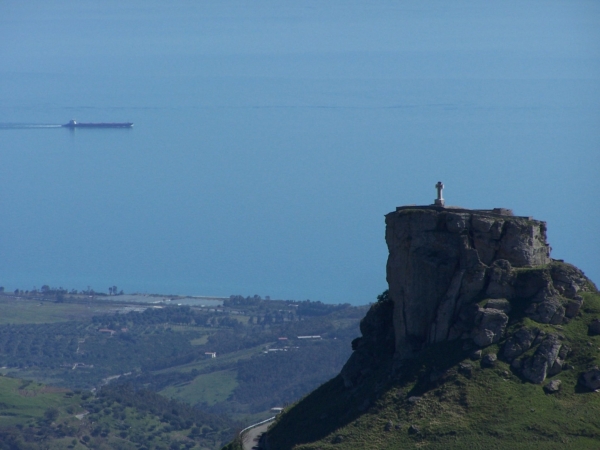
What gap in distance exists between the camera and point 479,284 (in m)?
55.5

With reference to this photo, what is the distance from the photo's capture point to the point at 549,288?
5538cm

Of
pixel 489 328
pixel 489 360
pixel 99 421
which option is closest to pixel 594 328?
pixel 489 328

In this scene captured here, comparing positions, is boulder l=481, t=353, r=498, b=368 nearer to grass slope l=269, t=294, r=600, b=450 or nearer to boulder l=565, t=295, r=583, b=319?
grass slope l=269, t=294, r=600, b=450

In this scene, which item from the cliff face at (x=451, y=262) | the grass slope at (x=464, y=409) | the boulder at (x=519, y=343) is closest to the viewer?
the grass slope at (x=464, y=409)

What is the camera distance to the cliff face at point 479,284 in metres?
54.4

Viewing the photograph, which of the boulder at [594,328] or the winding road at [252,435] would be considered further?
the winding road at [252,435]

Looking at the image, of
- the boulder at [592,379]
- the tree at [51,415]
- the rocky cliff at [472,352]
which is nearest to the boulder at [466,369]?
the rocky cliff at [472,352]

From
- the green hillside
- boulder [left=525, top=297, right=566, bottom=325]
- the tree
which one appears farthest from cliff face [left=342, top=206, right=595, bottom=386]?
the tree

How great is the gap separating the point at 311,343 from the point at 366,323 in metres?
126

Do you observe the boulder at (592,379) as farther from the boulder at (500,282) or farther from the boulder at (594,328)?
the boulder at (500,282)

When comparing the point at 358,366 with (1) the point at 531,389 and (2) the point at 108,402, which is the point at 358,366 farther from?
(2) the point at 108,402

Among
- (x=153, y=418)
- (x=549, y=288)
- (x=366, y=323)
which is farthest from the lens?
(x=153, y=418)

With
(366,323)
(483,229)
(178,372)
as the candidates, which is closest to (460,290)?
(483,229)

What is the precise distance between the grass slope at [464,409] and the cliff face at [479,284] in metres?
0.57
